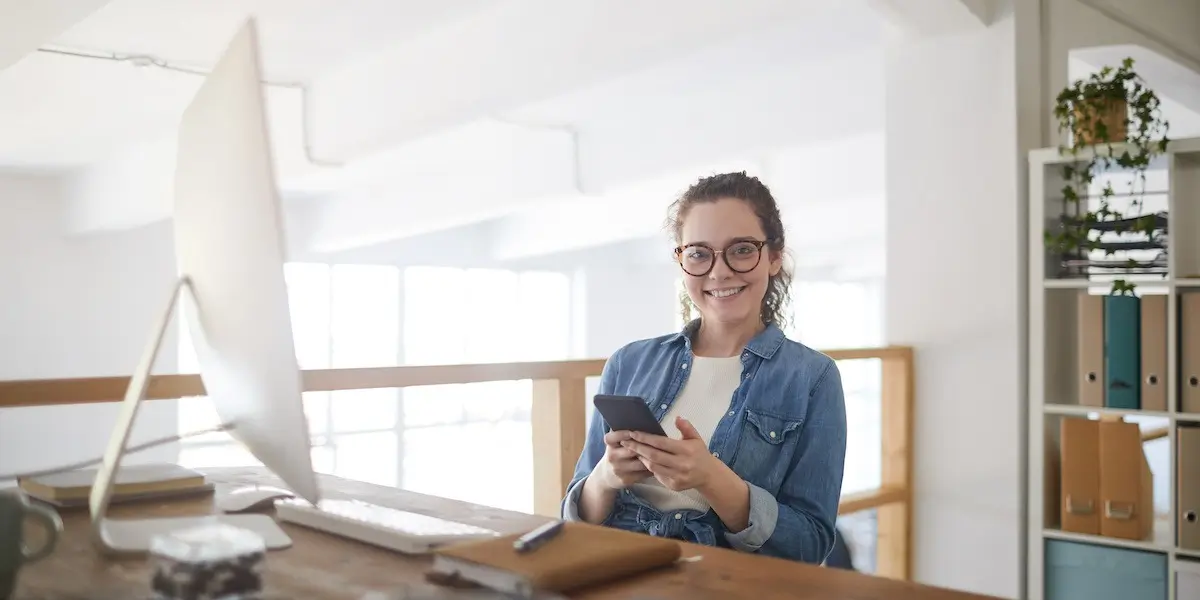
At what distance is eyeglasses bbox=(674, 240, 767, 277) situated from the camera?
1576 millimetres

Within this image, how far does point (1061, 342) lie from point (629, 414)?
2.26 meters

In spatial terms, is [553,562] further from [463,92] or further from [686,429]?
[463,92]

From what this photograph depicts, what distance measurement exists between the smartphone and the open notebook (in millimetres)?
295

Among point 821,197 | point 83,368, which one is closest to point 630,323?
point 821,197

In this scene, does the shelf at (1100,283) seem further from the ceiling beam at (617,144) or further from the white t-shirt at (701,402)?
the ceiling beam at (617,144)

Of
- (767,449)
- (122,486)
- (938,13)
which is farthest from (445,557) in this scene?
(938,13)

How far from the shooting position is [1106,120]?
288 centimetres

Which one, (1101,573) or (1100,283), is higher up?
(1100,283)

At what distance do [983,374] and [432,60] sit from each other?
8.43 ft

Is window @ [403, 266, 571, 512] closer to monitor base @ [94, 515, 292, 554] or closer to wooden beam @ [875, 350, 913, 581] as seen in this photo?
wooden beam @ [875, 350, 913, 581]

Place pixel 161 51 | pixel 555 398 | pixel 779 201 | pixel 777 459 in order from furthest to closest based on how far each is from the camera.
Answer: pixel 779 201 < pixel 161 51 < pixel 555 398 < pixel 777 459

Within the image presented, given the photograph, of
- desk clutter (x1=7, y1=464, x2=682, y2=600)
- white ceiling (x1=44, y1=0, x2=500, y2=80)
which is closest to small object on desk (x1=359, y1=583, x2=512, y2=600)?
desk clutter (x1=7, y1=464, x2=682, y2=600)

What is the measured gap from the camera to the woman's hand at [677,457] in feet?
4.22

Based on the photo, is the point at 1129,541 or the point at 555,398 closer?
the point at 555,398
